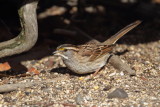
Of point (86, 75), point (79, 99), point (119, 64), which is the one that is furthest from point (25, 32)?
point (119, 64)

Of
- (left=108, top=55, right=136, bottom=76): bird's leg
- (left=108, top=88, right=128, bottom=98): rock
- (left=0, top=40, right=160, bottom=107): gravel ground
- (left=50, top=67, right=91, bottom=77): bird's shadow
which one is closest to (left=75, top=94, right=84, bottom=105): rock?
(left=0, top=40, right=160, bottom=107): gravel ground

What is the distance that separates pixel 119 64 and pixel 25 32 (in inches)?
67.5

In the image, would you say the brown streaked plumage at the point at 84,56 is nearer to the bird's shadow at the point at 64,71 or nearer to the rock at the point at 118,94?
the bird's shadow at the point at 64,71

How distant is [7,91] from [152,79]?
2342mm

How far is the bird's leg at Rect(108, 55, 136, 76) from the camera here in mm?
6887

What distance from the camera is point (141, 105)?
5.74 meters

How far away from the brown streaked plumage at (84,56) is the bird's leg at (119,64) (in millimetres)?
161

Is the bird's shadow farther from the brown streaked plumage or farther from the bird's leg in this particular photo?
the bird's leg

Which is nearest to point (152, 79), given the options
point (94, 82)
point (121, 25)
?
point (94, 82)

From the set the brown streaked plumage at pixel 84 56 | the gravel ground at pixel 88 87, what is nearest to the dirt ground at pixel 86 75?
the gravel ground at pixel 88 87

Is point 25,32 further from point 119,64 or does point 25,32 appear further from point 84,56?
point 119,64

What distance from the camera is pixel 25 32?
6652 millimetres

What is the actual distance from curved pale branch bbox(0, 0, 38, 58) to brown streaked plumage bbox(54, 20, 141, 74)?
0.49 m

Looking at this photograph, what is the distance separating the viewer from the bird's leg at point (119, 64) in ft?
22.6
